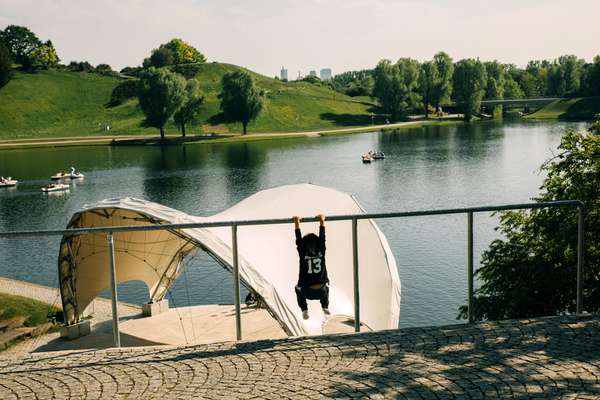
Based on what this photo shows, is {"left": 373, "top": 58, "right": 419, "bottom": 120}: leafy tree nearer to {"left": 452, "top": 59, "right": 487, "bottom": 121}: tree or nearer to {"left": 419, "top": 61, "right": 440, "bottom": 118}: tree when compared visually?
{"left": 419, "top": 61, "right": 440, "bottom": 118}: tree

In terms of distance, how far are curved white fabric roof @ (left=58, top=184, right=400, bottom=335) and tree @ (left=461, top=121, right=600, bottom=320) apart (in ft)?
11.2

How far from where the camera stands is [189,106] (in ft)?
414

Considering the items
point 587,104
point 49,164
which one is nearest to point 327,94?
point 587,104

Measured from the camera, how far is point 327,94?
190m

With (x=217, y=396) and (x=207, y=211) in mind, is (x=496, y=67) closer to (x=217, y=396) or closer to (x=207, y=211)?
(x=207, y=211)

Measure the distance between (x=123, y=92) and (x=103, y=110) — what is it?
10206 millimetres

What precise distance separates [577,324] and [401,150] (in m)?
91.3

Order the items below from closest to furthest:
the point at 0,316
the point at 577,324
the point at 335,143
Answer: the point at 577,324, the point at 0,316, the point at 335,143

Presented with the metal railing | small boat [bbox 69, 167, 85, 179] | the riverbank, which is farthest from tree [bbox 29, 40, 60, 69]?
the metal railing

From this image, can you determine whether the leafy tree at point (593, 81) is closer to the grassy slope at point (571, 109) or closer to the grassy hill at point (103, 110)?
the grassy slope at point (571, 109)

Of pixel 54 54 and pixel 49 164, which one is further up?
pixel 54 54

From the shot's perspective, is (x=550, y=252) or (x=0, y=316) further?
(x=0, y=316)

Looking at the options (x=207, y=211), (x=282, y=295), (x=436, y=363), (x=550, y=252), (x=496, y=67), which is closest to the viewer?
(x=436, y=363)

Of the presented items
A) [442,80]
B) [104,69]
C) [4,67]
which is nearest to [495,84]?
[442,80]
